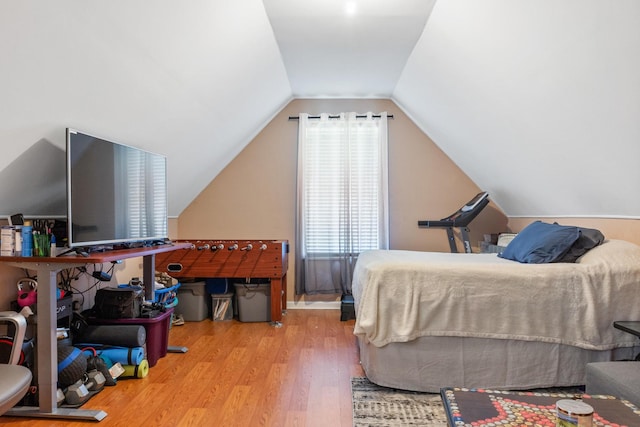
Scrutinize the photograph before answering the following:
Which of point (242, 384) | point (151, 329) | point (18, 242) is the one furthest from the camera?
point (151, 329)

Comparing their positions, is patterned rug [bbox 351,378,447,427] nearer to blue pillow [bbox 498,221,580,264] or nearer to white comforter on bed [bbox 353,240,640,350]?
white comforter on bed [bbox 353,240,640,350]

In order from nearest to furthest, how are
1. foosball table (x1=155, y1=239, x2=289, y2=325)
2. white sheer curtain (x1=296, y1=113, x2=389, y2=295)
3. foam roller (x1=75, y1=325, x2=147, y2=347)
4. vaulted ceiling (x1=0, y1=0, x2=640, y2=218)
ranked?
vaulted ceiling (x1=0, y1=0, x2=640, y2=218) < foam roller (x1=75, y1=325, x2=147, y2=347) < foosball table (x1=155, y1=239, x2=289, y2=325) < white sheer curtain (x1=296, y1=113, x2=389, y2=295)

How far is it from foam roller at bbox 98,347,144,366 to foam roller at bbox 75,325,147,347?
0.05m

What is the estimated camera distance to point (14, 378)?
5.13 feet

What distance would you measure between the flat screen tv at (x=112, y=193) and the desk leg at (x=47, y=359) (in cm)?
24

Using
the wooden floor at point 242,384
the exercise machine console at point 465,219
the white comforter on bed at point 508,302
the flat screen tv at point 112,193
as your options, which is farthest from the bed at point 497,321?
the flat screen tv at point 112,193

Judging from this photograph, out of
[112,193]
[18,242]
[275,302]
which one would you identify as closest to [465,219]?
[275,302]

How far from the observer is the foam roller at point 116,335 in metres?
2.64

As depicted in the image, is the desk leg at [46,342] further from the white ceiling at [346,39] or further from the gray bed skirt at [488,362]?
the white ceiling at [346,39]

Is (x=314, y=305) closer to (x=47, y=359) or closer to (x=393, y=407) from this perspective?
(x=393, y=407)

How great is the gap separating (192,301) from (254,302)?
0.66 meters

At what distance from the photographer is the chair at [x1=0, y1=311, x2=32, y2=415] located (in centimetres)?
147

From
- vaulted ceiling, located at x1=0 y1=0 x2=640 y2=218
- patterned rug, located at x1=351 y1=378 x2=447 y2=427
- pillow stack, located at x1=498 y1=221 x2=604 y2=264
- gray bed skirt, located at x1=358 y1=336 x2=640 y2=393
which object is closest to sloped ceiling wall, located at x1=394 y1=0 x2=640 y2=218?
vaulted ceiling, located at x1=0 y1=0 x2=640 y2=218

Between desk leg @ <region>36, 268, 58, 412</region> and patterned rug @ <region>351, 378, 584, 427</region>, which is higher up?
desk leg @ <region>36, 268, 58, 412</region>
